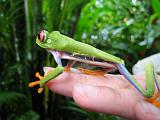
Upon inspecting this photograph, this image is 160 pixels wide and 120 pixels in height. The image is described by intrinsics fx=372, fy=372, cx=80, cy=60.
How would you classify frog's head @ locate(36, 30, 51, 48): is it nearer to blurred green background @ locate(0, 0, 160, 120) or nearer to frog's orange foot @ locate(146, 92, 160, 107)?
frog's orange foot @ locate(146, 92, 160, 107)

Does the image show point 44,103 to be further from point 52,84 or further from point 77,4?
point 52,84

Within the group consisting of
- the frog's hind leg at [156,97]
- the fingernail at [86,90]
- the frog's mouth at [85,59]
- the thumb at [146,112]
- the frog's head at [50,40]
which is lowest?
the thumb at [146,112]

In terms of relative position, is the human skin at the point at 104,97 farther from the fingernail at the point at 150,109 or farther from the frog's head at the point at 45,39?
the frog's head at the point at 45,39

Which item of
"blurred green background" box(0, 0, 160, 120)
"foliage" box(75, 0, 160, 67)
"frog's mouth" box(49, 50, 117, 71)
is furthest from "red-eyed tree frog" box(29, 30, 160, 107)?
"foliage" box(75, 0, 160, 67)

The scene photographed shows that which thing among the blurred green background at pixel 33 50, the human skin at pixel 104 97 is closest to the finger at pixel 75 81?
the human skin at pixel 104 97

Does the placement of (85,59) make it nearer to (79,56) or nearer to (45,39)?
(79,56)

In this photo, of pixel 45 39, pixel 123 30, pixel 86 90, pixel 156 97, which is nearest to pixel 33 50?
pixel 123 30
